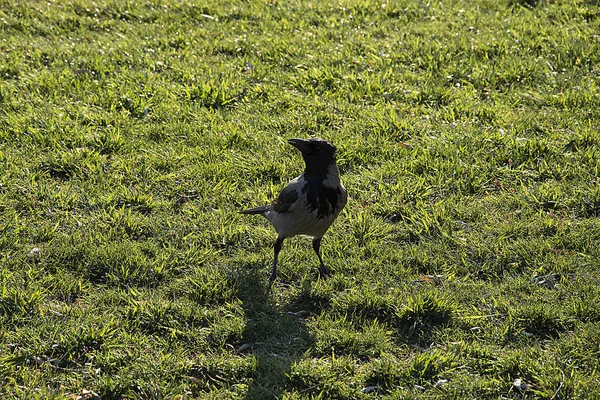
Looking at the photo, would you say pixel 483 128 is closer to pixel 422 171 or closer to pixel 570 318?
pixel 422 171

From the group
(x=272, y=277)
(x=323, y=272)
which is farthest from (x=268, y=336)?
(x=323, y=272)

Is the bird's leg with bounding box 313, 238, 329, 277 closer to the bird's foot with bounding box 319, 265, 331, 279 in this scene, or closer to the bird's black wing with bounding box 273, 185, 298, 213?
the bird's foot with bounding box 319, 265, 331, 279

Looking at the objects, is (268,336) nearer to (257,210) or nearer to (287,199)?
(287,199)

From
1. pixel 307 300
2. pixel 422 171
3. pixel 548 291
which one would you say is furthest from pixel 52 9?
pixel 548 291

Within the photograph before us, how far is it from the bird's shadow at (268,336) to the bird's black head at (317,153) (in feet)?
3.27

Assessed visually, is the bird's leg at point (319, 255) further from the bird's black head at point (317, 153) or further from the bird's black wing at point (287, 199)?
the bird's black head at point (317, 153)

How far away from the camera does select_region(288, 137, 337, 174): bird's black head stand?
5727mm

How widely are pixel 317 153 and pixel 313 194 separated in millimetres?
307

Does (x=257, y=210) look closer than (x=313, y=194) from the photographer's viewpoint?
No

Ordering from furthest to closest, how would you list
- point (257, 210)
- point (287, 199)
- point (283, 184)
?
point (283, 184), point (257, 210), point (287, 199)

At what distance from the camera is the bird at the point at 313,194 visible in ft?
18.8

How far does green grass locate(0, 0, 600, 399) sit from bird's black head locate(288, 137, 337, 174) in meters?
0.87

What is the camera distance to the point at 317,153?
18.8 ft

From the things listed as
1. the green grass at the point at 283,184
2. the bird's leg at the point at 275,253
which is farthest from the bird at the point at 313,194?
the green grass at the point at 283,184
